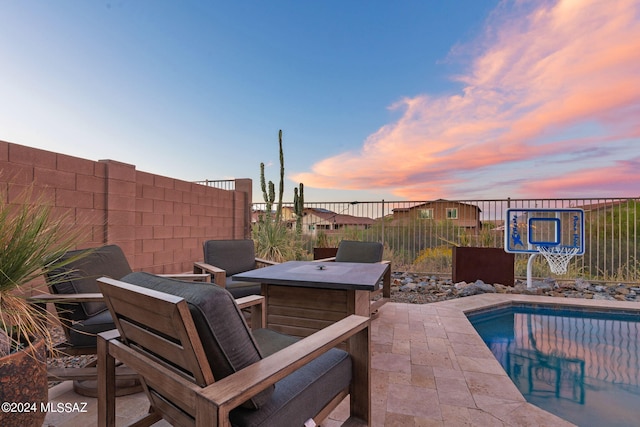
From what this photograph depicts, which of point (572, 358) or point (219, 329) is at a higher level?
point (219, 329)

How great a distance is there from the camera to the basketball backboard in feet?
18.5

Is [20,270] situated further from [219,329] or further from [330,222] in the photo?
[330,222]

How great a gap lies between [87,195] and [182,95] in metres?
3.93

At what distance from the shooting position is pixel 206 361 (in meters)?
0.87

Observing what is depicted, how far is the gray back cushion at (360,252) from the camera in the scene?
3.87 m

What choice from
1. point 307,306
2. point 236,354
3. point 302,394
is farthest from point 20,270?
point 307,306

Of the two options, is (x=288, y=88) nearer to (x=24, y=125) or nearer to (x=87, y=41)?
(x=87, y=41)

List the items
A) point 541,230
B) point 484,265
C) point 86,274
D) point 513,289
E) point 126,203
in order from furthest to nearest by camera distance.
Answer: point 541,230 → point 484,265 → point 513,289 → point 126,203 → point 86,274

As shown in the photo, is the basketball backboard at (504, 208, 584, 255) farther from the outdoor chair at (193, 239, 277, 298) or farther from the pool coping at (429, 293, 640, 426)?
the outdoor chair at (193, 239, 277, 298)

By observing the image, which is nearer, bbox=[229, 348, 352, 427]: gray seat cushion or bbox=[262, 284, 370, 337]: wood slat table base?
bbox=[229, 348, 352, 427]: gray seat cushion

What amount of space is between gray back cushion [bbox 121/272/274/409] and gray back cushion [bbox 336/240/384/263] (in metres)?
2.98

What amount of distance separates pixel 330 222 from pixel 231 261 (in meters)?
4.28

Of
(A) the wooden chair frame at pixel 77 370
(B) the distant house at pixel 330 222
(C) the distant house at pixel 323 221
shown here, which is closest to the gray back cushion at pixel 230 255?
(A) the wooden chair frame at pixel 77 370

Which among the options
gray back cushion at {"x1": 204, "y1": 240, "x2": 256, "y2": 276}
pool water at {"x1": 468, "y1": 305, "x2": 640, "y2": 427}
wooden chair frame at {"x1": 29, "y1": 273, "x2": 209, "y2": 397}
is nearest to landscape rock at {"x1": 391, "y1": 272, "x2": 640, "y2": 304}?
pool water at {"x1": 468, "y1": 305, "x2": 640, "y2": 427}
